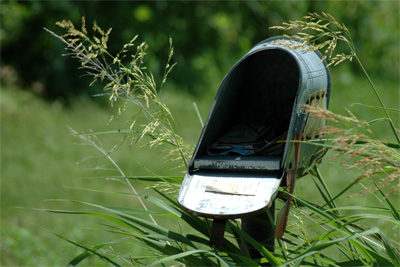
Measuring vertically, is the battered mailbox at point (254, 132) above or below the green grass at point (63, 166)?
above

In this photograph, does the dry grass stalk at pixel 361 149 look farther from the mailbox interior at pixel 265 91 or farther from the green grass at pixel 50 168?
the green grass at pixel 50 168

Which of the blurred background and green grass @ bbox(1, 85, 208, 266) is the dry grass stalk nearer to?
green grass @ bbox(1, 85, 208, 266)

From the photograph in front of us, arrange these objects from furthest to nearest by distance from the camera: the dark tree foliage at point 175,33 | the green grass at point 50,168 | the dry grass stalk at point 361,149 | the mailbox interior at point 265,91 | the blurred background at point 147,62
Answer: the dark tree foliage at point 175,33, the blurred background at point 147,62, the green grass at point 50,168, the mailbox interior at point 265,91, the dry grass stalk at point 361,149

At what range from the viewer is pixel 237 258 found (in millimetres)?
1681

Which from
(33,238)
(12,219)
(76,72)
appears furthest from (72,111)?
(33,238)

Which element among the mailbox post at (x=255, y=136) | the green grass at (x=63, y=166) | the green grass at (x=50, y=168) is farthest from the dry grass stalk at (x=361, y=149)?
the green grass at (x=50, y=168)

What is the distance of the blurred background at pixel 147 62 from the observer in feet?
17.5

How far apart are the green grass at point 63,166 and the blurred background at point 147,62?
0.06ft

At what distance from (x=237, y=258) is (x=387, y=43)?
19.5ft

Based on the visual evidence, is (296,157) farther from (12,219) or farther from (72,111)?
(72,111)

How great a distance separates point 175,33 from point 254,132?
4591 millimetres

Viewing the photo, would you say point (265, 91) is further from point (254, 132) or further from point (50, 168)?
point (50, 168)

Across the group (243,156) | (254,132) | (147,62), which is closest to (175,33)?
(147,62)

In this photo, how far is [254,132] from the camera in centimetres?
209
